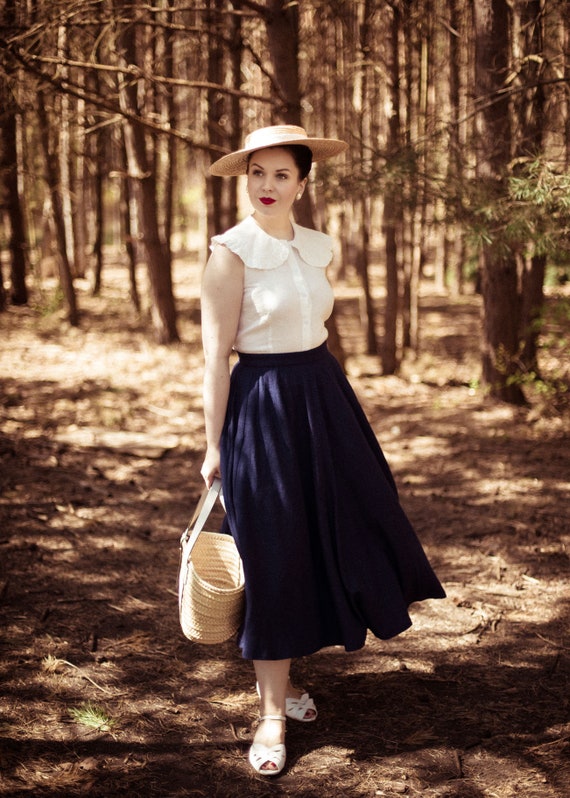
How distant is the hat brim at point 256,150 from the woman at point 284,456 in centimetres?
1

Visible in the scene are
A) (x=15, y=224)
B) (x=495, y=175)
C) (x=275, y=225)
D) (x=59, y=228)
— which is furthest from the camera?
(x=15, y=224)

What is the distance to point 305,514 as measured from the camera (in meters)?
2.55

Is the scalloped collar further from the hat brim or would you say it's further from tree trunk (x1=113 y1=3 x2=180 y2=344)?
tree trunk (x1=113 y1=3 x2=180 y2=344)

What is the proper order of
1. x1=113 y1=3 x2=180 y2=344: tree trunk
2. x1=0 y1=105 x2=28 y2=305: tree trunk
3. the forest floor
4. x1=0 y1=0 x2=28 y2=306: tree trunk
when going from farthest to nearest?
x1=0 y1=105 x2=28 y2=305: tree trunk → x1=0 y1=0 x2=28 y2=306: tree trunk → x1=113 y1=3 x2=180 y2=344: tree trunk → the forest floor

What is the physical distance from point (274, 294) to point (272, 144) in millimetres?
493

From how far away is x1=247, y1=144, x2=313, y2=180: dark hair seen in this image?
2.58m

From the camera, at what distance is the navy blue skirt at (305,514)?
8.26ft

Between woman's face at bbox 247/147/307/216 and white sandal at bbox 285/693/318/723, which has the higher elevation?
woman's face at bbox 247/147/307/216

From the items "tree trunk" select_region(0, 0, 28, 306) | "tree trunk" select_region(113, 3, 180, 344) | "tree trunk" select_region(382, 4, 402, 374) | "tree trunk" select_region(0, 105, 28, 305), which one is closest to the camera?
"tree trunk" select_region(382, 4, 402, 374)

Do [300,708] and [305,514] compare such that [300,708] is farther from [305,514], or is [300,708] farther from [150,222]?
[150,222]

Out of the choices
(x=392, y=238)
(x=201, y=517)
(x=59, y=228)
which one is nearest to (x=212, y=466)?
(x=201, y=517)

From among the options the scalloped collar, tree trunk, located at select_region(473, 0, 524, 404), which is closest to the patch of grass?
the scalloped collar

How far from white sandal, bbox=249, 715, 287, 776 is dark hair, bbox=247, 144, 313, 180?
198cm

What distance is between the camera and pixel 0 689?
2.94 m
